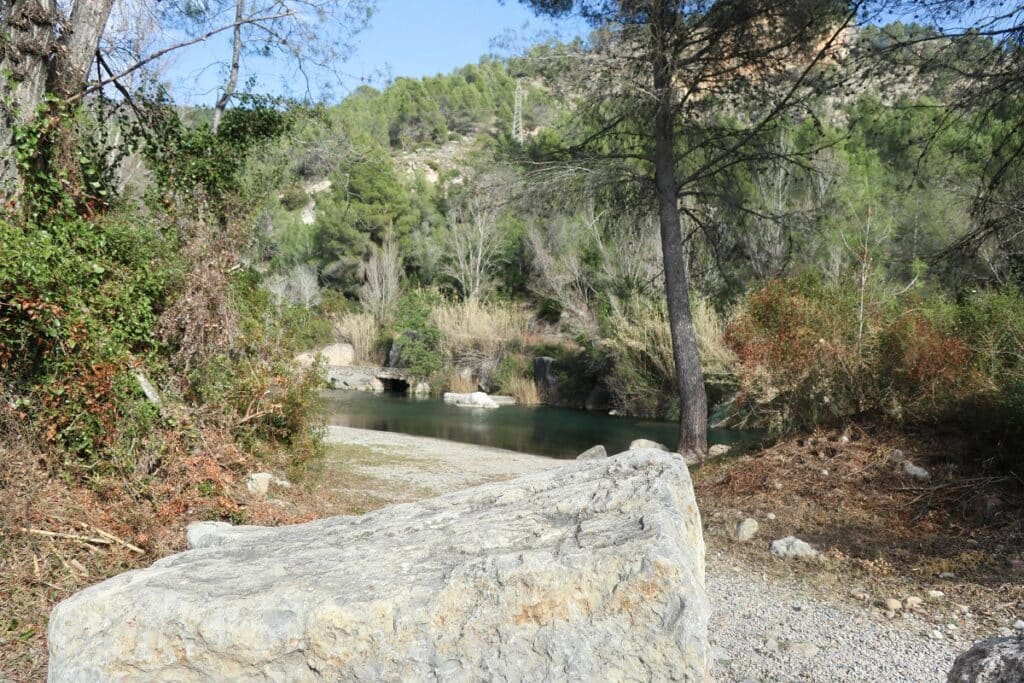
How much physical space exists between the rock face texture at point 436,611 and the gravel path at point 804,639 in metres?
1.56

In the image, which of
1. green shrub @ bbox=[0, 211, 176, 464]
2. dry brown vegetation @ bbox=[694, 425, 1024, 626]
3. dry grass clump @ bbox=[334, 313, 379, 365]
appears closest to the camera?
dry brown vegetation @ bbox=[694, 425, 1024, 626]

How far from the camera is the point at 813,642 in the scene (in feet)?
A: 14.4

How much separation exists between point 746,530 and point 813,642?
2.03 metres

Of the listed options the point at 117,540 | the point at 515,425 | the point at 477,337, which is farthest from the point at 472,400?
the point at 117,540

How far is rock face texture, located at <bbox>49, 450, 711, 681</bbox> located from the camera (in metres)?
2.37

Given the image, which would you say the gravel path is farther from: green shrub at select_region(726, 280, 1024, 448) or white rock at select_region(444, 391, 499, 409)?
white rock at select_region(444, 391, 499, 409)

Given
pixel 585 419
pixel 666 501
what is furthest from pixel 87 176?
pixel 585 419

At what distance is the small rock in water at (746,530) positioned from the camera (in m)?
6.33

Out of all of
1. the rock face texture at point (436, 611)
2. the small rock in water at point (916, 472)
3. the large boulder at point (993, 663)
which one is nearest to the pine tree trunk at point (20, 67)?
the rock face texture at point (436, 611)

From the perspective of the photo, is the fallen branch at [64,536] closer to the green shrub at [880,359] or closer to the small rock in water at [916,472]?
the small rock in water at [916,472]

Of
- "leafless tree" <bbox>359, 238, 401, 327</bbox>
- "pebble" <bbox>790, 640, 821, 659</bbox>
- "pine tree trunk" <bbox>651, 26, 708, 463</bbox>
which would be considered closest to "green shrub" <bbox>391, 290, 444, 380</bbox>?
"leafless tree" <bbox>359, 238, 401, 327</bbox>

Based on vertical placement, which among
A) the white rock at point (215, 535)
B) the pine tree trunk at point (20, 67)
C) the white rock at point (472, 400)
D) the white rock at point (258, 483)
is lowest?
the white rock at point (472, 400)

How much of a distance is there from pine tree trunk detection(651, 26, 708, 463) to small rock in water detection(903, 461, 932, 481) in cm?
370

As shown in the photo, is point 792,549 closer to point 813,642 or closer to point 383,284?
point 813,642
